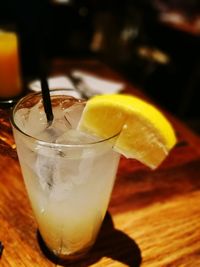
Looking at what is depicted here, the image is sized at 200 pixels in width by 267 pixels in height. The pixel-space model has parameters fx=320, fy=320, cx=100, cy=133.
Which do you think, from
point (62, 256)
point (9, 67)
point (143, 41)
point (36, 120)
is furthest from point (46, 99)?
point (143, 41)

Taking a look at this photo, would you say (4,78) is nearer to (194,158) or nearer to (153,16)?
(194,158)

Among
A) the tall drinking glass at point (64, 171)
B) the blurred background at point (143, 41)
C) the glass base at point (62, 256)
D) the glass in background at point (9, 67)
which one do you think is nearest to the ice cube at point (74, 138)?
the tall drinking glass at point (64, 171)

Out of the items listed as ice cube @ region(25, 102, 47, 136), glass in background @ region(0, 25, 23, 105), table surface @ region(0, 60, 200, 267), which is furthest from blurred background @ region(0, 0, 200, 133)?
ice cube @ region(25, 102, 47, 136)

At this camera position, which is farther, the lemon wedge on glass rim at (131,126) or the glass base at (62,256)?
the glass base at (62,256)

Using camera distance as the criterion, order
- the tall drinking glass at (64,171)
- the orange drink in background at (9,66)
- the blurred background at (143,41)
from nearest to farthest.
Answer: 1. the tall drinking glass at (64,171)
2. the orange drink in background at (9,66)
3. the blurred background at (143,41)

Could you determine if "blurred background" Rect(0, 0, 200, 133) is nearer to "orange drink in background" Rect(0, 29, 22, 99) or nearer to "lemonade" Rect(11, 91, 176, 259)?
"orange drink in background" Rect(0, 29, 22, 99)

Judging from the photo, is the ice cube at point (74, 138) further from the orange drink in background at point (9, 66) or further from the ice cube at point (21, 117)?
the orange drink in background at point (9, 66)

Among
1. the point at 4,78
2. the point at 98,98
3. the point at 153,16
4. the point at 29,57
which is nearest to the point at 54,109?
the point at 98,98
